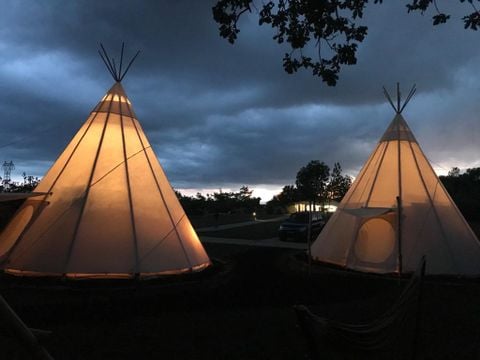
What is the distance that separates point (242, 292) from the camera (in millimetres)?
7691

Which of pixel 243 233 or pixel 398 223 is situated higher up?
pixel 398 223

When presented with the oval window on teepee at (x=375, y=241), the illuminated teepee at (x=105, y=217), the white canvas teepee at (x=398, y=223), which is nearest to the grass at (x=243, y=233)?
the white canvas teepee at (x=398, y=223)

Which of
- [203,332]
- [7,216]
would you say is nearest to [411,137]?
[203,332]

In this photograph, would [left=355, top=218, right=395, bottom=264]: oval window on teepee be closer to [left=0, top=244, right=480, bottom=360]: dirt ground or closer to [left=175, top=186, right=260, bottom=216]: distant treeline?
[left=0, top=244, right=480, bottom=360]: dirt ground

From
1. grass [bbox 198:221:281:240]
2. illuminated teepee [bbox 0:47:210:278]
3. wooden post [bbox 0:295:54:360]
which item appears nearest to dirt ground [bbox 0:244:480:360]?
illuminated teepee [bbox 0:47:210:278]

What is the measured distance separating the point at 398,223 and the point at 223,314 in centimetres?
523

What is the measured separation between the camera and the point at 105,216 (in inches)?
330

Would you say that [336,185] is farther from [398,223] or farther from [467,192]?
[398,223]

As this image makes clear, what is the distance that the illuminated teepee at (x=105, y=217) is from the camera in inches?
311

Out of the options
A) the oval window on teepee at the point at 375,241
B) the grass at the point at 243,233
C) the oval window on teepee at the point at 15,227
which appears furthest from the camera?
the grass at the point at 243,233

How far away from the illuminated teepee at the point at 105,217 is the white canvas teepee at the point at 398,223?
3865mm

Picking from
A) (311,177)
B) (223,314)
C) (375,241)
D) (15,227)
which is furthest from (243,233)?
(311,177)

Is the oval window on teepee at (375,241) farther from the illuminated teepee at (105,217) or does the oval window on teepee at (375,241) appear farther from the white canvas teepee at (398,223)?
the illuminated teepee at (105,217)

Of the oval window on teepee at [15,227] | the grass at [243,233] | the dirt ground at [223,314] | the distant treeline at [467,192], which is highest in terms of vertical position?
the distant treeline at [467,192]
